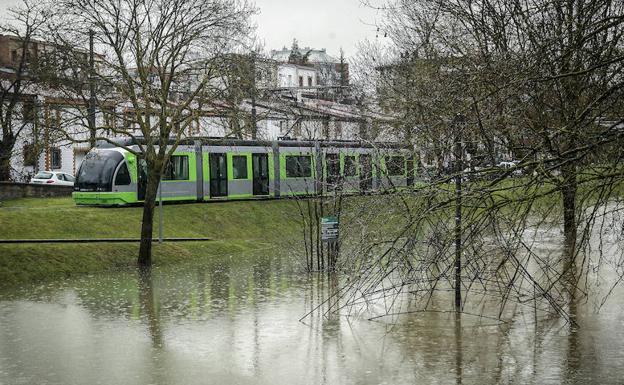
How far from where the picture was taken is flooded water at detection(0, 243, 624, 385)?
15148 millimetres

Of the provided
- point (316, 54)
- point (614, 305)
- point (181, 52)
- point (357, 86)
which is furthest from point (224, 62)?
point (316, 54)

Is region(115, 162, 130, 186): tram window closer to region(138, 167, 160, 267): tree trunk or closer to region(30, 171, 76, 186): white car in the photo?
region(138, 167, 160, 267): tree trunk

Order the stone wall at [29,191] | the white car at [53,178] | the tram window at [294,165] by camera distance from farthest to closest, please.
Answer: the white car at [53,178]
the tram window at [294,165]
the stone wall at [29,191]

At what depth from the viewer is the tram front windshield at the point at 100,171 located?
4050 cm

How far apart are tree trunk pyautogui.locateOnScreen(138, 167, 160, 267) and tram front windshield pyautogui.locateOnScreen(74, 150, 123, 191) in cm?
949

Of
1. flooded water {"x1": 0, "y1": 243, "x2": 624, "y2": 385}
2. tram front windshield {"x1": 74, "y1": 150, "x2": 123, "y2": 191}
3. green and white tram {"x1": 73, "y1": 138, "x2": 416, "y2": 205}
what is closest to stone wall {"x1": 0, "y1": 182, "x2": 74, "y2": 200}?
green and white tram {"x1": 73, "y1": 138, "x2": 416, "y2": 205}

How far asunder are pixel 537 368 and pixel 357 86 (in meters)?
37.1

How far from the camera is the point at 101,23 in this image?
1153 inches

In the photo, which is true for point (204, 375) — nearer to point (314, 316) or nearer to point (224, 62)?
point (314, 316)

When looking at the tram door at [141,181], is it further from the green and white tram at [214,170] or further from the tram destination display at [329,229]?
the tram destination display at [329,229]

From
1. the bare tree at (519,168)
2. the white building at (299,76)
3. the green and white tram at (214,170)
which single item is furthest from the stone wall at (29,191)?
the white building at (299,76)

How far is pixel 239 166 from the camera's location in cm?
4650

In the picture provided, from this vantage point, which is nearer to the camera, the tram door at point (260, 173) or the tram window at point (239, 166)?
the tram window at point (239, 166)

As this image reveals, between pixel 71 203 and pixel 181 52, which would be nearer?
pixel 181 52
